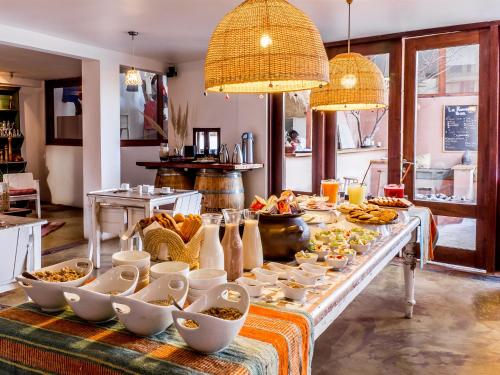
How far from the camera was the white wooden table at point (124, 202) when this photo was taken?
4.13 m

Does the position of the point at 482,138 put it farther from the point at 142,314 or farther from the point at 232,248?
the point at 142,314

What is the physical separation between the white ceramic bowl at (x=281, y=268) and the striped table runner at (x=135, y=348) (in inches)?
11.9

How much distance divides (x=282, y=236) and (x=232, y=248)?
328 millimetres

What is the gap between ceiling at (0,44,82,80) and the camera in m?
6.36

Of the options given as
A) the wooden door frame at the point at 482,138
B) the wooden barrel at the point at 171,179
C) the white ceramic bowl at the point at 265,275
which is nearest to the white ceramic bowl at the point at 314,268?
the white ceramic bowl at the point at 265,275

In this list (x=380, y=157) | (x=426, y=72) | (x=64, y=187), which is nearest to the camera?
(x=426, y=72)

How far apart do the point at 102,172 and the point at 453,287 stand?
4.09m

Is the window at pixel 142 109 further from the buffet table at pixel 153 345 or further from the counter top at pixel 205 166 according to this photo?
the buffet table at pixel 153 345

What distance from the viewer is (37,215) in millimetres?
7660

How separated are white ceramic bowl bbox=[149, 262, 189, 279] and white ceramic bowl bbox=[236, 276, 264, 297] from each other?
0.63 feet

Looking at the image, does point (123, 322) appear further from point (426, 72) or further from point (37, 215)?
point (37, 215)

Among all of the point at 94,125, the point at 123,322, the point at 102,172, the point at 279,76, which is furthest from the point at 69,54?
the point at 123,322

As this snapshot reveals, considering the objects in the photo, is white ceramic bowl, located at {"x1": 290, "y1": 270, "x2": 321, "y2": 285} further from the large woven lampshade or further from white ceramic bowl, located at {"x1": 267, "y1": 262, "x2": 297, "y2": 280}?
the large woven lampshade

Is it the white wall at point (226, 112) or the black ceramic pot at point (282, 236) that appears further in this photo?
the white wall at point (226, 112)
